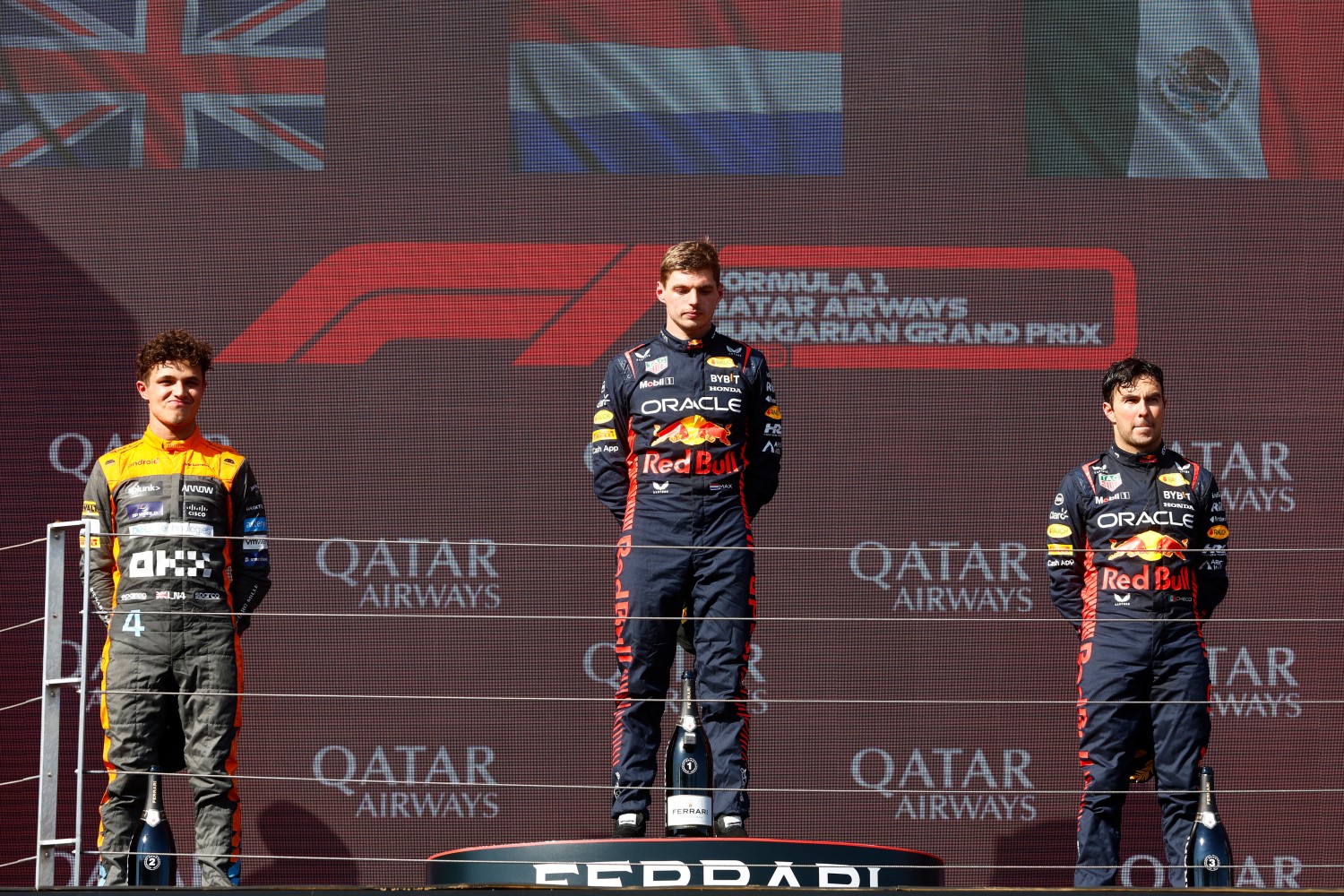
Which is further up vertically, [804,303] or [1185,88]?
[1185,88]

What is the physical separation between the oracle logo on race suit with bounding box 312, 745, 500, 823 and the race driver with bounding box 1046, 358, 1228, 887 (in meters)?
1.59

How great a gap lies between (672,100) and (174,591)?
75.3 inches

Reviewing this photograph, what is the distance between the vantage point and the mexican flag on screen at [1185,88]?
4305 millimetres

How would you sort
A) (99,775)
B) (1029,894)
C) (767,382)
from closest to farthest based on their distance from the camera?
(1029,894) < (767,382) < (99,775)

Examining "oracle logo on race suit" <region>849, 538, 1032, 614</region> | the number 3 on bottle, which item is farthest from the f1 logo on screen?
the number 3 on bottle

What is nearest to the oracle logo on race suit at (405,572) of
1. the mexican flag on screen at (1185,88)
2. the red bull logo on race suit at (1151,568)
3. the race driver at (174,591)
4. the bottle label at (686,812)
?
the race driver at (174,591)

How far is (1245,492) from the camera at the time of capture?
13.9 feet

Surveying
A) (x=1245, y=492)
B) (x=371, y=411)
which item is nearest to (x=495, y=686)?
(x=371, y=411)

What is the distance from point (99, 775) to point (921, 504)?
2.24 meters

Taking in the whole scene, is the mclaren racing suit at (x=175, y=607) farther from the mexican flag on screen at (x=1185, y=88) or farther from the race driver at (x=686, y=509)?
the mexican flag on screen at (x=1185, y=88)

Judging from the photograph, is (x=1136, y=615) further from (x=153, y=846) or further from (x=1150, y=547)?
(x=153, y=846)

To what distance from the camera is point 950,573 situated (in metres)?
4.23

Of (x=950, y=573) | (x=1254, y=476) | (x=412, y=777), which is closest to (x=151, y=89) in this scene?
(x=412, y=777)

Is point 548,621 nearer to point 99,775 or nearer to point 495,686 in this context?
point 495,686
